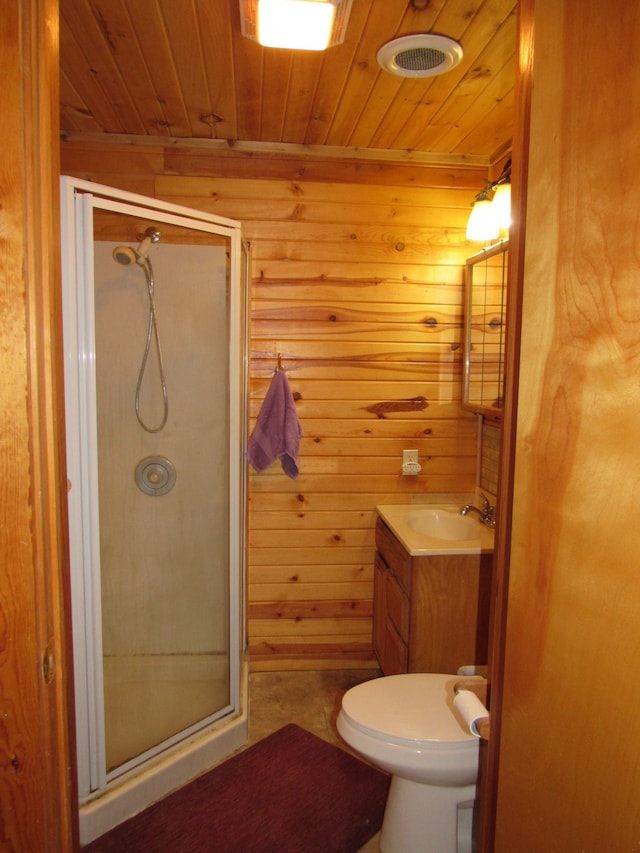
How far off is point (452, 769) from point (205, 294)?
6.18 feet

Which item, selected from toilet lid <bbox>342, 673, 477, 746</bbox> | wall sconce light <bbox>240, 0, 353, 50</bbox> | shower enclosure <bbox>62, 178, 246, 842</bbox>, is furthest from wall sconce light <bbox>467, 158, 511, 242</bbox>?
toilet lid <bbox>342, 673, 477, 746</bbox>

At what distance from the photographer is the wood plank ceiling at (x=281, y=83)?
164 centimetres

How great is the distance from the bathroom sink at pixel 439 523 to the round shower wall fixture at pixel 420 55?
5.83ft

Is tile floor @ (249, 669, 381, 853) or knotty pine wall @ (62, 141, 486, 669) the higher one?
knotty pine wall @ (62, 141, 486, 669)

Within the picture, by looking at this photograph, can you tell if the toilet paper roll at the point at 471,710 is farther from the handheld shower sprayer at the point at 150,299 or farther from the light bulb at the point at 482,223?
the light bulb at the point at 482,223

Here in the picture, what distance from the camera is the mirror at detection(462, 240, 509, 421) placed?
2273 millimetres

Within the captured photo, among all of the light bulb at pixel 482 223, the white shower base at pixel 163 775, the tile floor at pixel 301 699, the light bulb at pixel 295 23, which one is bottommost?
the tile floor at pixel 301 699

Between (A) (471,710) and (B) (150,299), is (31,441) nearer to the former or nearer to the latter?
(A) (471,710)

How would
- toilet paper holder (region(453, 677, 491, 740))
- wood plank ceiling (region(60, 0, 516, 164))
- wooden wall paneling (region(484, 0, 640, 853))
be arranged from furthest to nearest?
wood plank ceiling (region(60, 0, 516, 164)), toilet paper holder (region(453, 677, 491, 740)), wooden wall paneling (region(484, 0, 640, 853))

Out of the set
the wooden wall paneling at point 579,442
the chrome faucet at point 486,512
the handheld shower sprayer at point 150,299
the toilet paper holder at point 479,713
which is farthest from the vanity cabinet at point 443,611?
the wooden wall paneling at point 579,442

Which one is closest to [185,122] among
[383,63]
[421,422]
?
[383,63]

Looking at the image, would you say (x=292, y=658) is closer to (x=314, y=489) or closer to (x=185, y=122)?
(x=314, y=489)

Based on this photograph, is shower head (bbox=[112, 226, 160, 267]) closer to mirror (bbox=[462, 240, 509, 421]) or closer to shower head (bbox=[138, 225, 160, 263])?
shower head (bbox=[138, 225, 160, 263])

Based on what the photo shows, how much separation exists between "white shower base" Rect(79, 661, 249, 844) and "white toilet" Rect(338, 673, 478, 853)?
28.3 inches
